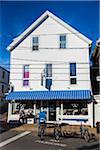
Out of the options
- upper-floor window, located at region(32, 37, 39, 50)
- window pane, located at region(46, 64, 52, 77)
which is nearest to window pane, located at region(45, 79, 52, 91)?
window pane, located at region(46, 64, 52, 77)

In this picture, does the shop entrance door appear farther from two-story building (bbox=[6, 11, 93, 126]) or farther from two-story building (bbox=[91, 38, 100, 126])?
two-story building (bbox=[91, 38, 100, 126])

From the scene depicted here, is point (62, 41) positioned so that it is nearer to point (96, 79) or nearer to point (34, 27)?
point (34, 27)

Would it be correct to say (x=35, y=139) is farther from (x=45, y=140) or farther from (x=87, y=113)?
(x=87, y=113)

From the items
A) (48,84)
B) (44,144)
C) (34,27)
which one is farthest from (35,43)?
(44,144)

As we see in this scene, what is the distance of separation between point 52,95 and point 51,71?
2518 millimetres

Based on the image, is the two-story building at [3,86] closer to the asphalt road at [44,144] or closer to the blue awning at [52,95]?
the blue awning at [52,95]

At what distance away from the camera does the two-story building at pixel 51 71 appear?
915 inches

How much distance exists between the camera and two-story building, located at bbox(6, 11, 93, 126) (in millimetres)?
23234

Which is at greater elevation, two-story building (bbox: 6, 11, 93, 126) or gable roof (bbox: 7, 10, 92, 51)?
gable roof (bbox: 7, 10, 92, 51)

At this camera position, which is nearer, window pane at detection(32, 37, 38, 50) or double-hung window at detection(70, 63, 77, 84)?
double-hung window at detection(70, 63, 77, 84)

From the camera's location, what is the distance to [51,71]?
24141 millimetres

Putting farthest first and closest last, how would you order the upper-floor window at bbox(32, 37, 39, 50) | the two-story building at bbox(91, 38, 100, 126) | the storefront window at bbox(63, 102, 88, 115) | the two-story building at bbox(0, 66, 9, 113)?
the two-story building at bbox(0, 66, 9, 113) < the upper-floor window at bbox(32, 37, 39, 50) < the storefront window at bbox(63, 102, 88, 115) < the two-story building at bbox(91, 38, 100, 126)

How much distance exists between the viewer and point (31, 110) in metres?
24.2

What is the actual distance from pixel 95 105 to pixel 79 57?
4.47 meters
